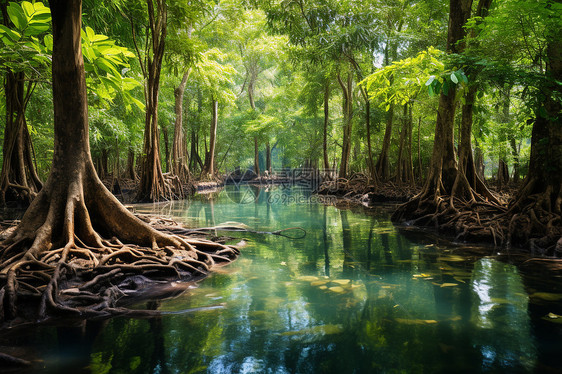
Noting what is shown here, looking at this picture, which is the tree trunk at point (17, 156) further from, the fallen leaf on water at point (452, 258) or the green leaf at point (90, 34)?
the fallen leaf on water at point (452, 258)

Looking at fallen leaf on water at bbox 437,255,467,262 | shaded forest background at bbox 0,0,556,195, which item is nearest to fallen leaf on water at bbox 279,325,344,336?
shaded forest background at bbox 0,0,556,195

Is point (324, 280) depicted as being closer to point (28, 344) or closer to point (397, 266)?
point (397, 266)

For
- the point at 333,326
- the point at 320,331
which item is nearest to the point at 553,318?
the point at 333,326

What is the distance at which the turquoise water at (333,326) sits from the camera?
269 cm

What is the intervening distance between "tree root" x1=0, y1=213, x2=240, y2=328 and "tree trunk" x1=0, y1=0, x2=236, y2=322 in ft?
0.03

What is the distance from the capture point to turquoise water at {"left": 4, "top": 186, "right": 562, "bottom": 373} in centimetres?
269

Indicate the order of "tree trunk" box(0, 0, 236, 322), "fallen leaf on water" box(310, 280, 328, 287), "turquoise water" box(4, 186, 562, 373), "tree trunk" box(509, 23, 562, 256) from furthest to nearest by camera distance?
"tree trunk" box(509, 23, 562, 256) → "fallen leaf on water" box(310, 280, 328, 287) → "tree trunk" box(0, 0, 236, 322) → "turquoise water" box(4, 186, 562, 373)

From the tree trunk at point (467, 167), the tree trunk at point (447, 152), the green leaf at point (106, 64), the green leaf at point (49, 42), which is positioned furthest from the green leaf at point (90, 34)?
the tree trunk at point (467, 167)

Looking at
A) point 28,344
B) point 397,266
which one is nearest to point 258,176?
point 397,266

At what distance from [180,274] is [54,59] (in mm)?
3092

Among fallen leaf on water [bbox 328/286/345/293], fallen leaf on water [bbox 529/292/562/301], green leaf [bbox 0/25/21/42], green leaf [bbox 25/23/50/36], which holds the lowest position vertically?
fallen leaf on water [bbox 328/286/345/293]

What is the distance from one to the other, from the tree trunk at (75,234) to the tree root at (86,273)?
0.01m

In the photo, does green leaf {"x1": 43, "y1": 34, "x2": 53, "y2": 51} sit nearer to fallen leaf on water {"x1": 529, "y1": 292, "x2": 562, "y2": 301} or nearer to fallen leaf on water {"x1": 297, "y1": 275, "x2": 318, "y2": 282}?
fallen leaf on water {"x1": 297, "y1": 275, "x2": 318, "y2": 282}

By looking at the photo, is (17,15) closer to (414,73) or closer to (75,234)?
(75,234)
